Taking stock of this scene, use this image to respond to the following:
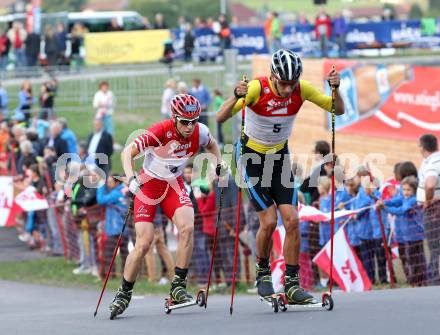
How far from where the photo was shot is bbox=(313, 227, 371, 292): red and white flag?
1573cm

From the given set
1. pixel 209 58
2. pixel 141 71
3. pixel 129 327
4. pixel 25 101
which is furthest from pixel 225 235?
pixel 209 58

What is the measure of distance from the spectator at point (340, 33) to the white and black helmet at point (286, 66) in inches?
1163

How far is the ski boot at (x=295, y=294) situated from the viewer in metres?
11.3

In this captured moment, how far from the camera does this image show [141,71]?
3509 cm

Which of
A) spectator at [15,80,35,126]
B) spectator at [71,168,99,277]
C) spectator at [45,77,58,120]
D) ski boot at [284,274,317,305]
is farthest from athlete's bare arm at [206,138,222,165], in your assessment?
spectator at [45,77,58,120]

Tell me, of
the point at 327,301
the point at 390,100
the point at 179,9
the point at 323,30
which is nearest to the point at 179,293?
the point at 327,301

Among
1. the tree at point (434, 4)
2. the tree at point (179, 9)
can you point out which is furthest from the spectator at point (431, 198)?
the tree at point (434, 4)

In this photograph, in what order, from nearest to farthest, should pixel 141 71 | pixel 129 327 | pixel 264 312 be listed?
pixel 129 327 → pixel 264 312 → pixel 141 71

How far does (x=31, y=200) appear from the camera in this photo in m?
21.5

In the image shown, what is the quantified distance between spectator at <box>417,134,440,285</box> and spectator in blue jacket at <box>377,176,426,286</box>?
0.17 m

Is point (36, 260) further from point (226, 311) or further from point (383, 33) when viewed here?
point (383, 33)

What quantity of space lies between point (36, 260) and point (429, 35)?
24993 mm

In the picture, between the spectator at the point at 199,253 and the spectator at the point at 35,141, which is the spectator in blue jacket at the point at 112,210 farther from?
the spectator at the point at 35,141

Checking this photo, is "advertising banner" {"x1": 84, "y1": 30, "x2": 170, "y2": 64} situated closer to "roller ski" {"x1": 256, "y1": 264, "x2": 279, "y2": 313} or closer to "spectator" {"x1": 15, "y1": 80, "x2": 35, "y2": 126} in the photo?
"spectator" {"x1": 15, "y1": 80, "x2": 35, "y2": 126}
